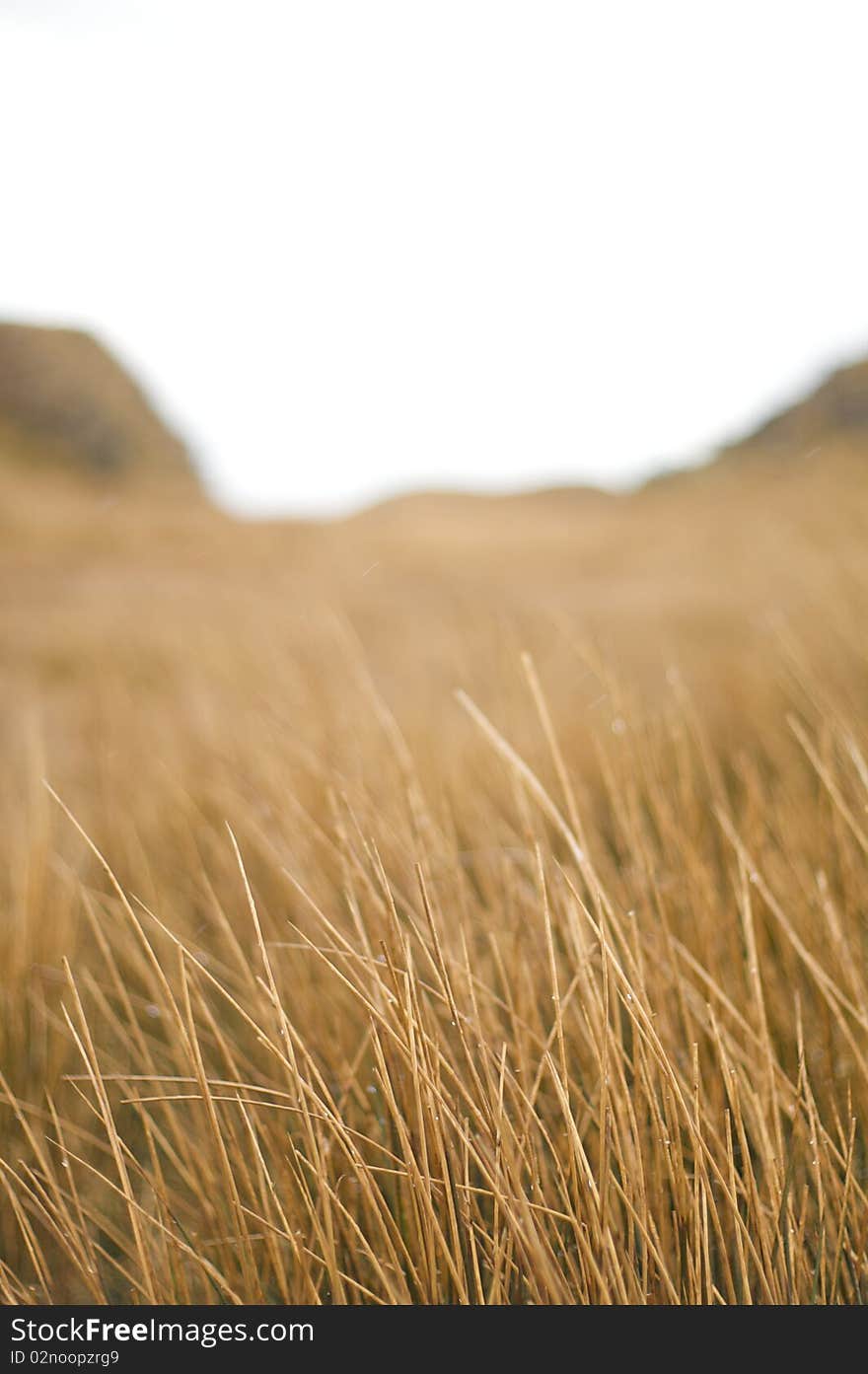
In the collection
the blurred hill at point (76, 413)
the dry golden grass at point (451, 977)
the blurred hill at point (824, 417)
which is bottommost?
the dry golden grass at point (451, 977)

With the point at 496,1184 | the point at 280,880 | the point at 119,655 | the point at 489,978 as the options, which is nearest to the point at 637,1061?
the point at 496,1184

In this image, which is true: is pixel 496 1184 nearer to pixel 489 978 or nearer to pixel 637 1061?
pixel 637 1061

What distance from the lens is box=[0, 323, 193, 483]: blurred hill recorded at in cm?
889

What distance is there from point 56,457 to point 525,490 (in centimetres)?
1443

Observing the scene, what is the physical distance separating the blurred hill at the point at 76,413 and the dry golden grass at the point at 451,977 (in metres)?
8.29

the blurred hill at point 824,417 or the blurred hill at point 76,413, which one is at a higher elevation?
the blurred hill at point 76,413

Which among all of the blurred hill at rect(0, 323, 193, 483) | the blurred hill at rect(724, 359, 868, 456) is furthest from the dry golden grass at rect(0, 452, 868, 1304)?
the blurred hill at rect(724, 359, 868, 456)

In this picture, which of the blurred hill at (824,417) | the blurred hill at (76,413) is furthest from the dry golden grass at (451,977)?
the blurred hill at (824,417)

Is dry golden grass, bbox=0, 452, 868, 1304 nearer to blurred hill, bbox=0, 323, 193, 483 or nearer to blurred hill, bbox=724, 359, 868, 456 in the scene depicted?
blurred hill, bbox=0, 323, 193, 483

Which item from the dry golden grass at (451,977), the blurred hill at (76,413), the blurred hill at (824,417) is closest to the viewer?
the dry golden grass at (451,977)

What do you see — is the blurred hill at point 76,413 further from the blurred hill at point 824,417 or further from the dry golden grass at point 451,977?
the blurred hill at point 824,417

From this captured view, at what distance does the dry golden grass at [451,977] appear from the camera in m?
0.38

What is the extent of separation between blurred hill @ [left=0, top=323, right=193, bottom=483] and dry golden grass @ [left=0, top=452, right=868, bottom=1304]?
829 centimetres
